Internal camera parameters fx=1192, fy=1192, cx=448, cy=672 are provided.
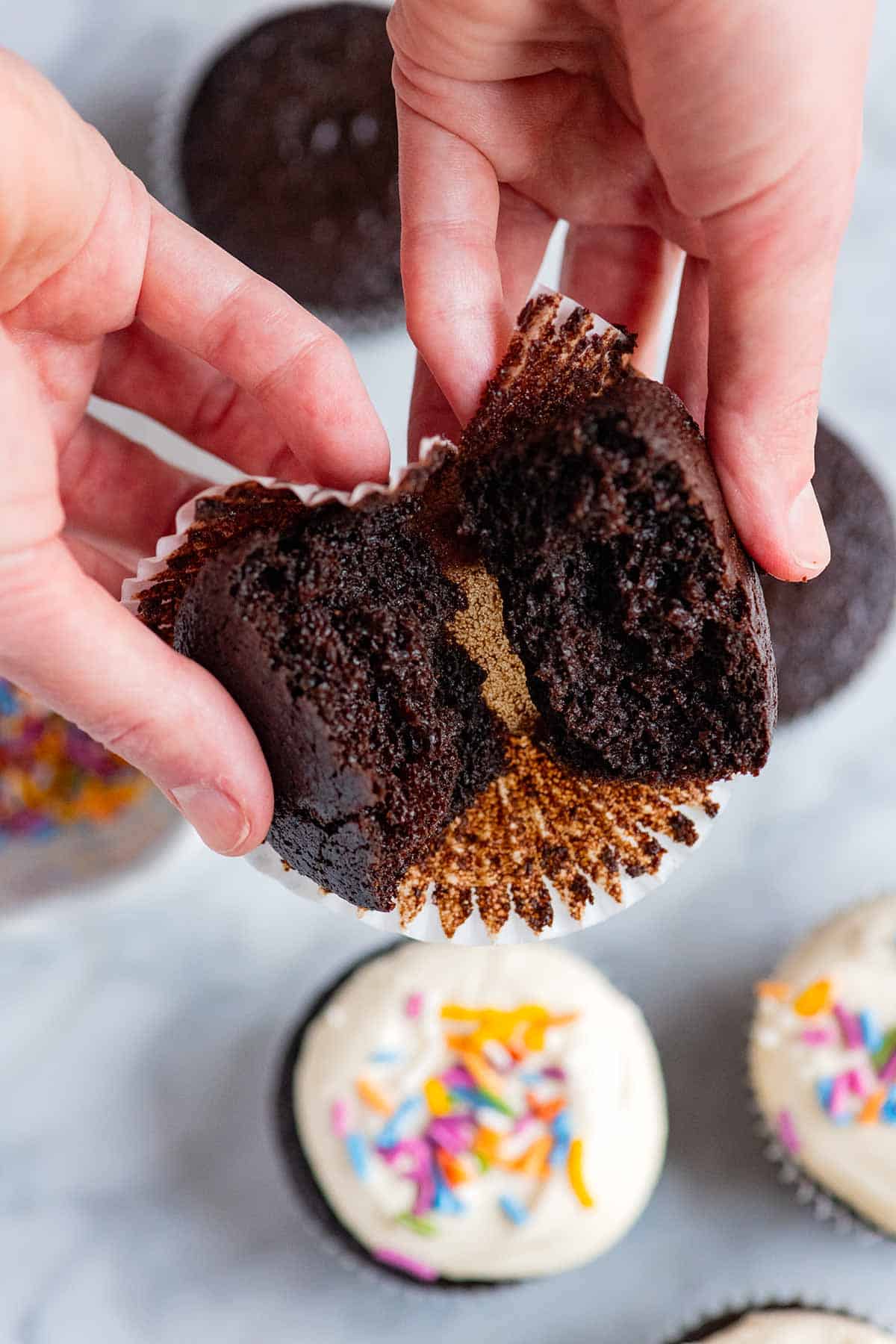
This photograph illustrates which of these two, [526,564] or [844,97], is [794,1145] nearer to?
[526,564]

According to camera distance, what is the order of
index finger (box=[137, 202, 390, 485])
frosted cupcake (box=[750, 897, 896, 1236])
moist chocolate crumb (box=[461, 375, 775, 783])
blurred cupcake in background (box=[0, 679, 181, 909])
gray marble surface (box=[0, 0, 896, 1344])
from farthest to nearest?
gray marble surface (box=[0, 0, 896, 1344]) < blurred cupcake in background (box=[0, 679, 181, 909]) < frosted cupcake (box=[750, 897, 896, 1236]) < index finger (box=[137, 202, 390, 485]) < moist chocolate crumb (box=[461, 375, 775, 783])

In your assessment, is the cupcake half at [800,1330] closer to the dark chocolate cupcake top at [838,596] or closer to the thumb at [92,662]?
the dark chocolate cupcake top at [838,596]

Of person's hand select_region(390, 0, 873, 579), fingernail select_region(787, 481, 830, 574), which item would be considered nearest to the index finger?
person's hand select_region(390, 0, 873, 579)

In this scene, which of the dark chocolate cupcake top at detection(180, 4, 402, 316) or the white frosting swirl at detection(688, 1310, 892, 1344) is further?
the dark chocolate cupcake top at detection(180, 4, 402, 316)

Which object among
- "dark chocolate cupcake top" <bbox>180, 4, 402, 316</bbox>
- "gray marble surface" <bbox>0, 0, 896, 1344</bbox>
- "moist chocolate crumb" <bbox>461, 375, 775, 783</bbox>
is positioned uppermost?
"moist chocolate crumb" <bbox>461, 375, 775, 783</bbox>

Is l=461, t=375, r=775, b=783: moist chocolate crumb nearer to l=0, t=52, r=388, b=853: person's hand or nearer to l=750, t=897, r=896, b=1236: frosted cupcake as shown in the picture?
l=0, t=52, r=388, b=853: person's hand

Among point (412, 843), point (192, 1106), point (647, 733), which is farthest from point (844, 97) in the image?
point (192, 1106)

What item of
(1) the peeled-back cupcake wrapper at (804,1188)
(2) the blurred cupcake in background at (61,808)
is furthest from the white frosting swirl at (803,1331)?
(2) the blurred cupcake in background at (61,808)
